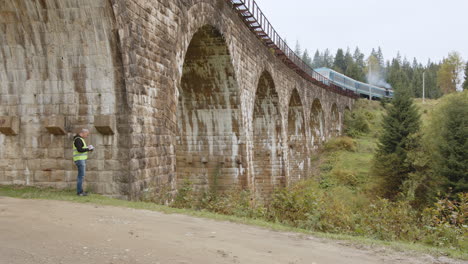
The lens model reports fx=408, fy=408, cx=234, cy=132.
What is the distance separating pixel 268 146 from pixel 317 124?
1627 cm

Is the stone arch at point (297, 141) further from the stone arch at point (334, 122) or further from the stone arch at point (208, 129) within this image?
the stone arch at point (208, 129)

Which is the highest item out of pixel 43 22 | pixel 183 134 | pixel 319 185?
pixel 43 22

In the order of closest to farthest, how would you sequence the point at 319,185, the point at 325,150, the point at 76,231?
the point at 76,231
the point at 319,185
the point at 325,150

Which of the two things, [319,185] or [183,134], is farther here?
[319,185]

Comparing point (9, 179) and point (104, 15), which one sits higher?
point (104, 15)

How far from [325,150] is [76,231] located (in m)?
34.3

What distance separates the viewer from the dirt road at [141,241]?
418 cm

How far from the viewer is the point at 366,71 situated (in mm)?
95562

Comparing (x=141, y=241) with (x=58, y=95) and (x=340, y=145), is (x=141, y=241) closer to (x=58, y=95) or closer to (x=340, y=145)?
(x=58, y=95)

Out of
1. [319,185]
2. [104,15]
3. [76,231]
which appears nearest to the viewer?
[76,231]

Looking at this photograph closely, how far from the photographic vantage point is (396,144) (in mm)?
24078

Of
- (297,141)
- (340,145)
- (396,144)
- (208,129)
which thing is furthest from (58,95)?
(340,145)

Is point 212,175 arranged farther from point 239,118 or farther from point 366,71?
point 366,71

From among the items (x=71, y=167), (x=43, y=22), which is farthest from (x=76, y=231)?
(x=43, y=22)
